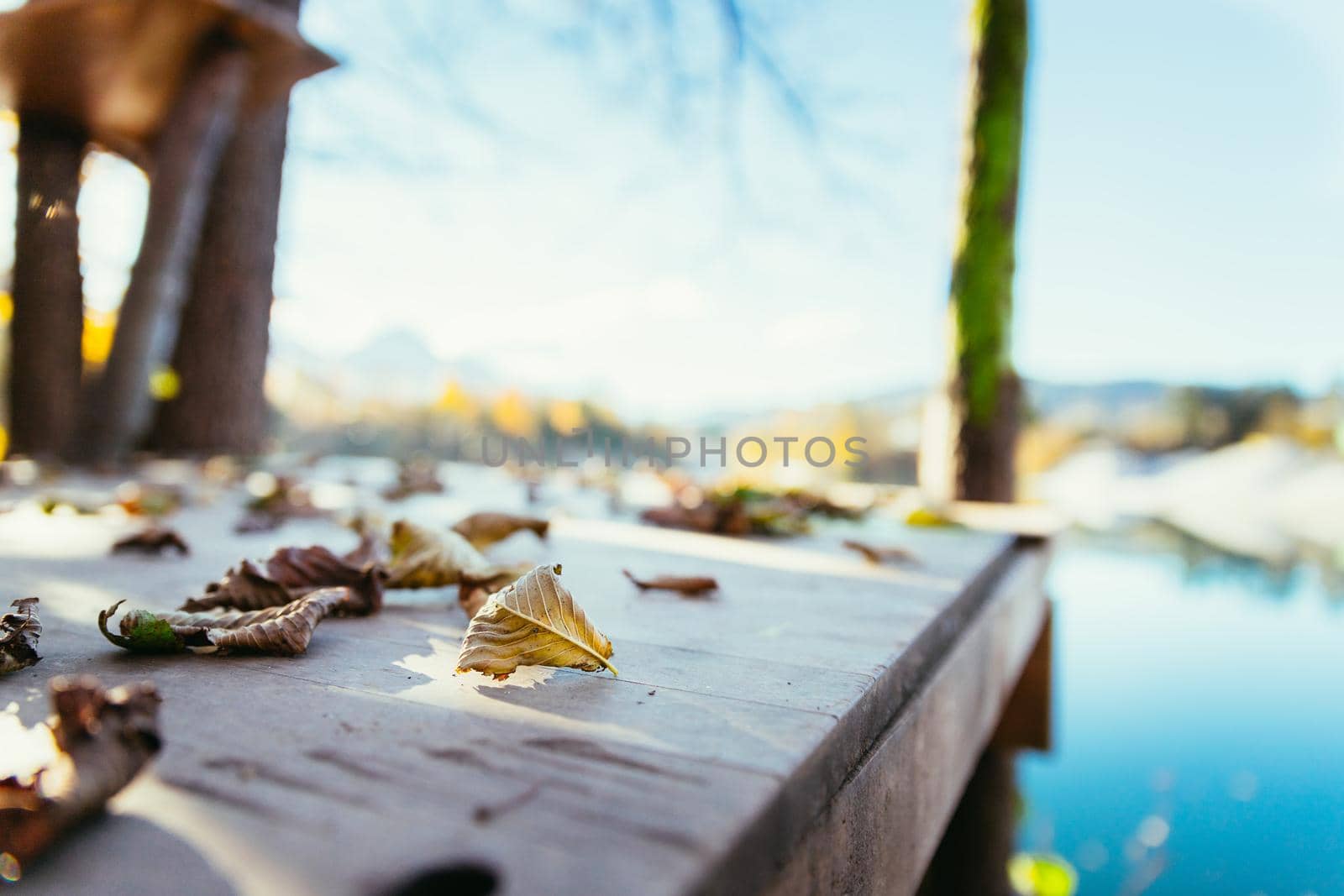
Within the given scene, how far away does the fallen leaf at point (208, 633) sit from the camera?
0.63 metres

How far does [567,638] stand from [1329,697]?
3.01m

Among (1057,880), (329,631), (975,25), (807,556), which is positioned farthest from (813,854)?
(975,25)

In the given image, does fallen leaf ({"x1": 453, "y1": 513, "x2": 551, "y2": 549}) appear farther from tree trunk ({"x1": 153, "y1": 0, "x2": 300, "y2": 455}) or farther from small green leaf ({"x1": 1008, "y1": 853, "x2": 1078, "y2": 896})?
tree trunk ({"x1": 153, "y1": 0, "x2": 300, "y2": 455})

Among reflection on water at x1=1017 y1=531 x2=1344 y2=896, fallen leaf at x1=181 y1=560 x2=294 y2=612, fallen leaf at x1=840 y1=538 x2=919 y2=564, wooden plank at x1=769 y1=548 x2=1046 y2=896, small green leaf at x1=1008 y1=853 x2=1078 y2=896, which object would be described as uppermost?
fallen leaf at x1=181 y1=560 x2=294 y2=612

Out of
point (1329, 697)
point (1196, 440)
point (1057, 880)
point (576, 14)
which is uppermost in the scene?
point (576, 14)

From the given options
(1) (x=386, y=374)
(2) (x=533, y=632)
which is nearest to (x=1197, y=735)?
(2) (x=533, y=632)

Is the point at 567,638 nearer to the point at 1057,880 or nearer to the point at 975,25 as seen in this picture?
the point at 1057,880

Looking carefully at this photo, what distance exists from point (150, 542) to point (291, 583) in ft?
1.60

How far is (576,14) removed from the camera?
425cm

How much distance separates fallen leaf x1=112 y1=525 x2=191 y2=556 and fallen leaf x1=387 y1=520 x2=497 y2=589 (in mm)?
409

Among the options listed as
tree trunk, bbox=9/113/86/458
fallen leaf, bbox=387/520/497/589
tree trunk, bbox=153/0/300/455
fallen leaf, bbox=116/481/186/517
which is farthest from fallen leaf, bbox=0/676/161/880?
tree trunk, bbox=153/0/300/455

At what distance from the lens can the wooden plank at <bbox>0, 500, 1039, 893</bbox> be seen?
345 millimetres

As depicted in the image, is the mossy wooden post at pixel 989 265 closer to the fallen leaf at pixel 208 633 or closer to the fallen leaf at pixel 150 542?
the fallen leaf at pixel 150 542

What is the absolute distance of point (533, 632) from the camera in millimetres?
597
